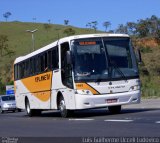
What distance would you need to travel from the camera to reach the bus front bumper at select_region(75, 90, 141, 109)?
2119 cm

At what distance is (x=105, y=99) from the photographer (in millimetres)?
21375

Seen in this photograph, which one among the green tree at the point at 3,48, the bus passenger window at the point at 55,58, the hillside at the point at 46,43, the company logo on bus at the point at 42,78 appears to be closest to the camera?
the bus passenger window at the point at 55,58

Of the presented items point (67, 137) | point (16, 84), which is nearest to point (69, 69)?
point (67, 137)

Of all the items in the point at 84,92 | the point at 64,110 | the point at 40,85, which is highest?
the point at 40,85

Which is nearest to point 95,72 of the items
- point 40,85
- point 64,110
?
point 64,110

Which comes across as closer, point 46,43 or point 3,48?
point 3,48

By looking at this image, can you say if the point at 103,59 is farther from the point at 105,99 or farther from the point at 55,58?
the point at 55,58

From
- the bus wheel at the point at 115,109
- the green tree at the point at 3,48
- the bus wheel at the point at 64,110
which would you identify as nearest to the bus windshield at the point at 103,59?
the bus wheel at the point at 64,110

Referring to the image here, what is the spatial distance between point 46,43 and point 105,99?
9109 centimetres

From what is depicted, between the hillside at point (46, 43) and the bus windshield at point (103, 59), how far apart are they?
1305cm

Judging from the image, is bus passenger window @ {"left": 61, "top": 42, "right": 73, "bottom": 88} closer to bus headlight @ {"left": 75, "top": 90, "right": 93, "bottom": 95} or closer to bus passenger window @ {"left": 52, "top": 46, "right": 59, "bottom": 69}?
bus headlight @ {"left": 75, "top": 90, "right": 93, "bottom": 95}

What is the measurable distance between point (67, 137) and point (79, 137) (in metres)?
→ 0.35

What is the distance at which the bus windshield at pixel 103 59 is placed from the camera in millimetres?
21312

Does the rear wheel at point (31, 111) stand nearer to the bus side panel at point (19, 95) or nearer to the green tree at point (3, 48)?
the bus side panel at point (19, 95)
